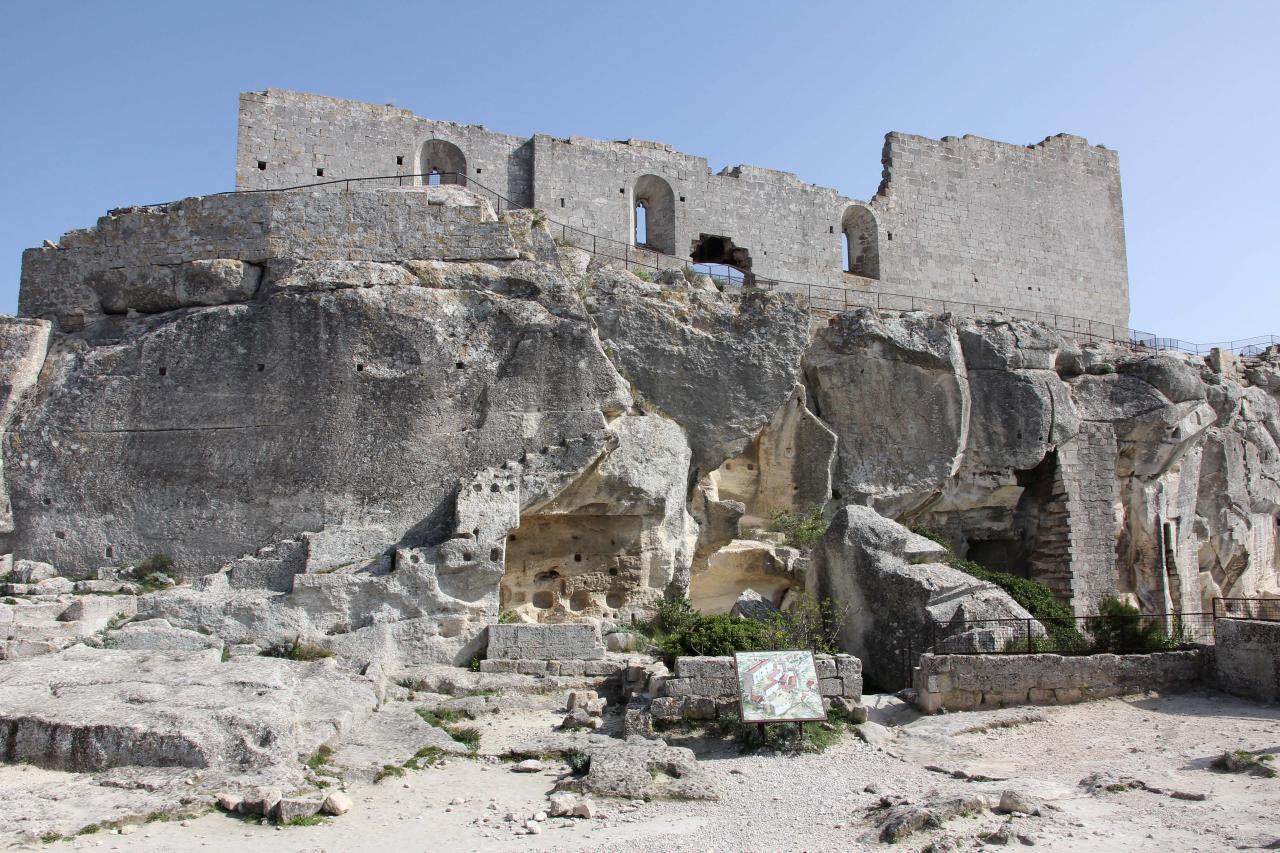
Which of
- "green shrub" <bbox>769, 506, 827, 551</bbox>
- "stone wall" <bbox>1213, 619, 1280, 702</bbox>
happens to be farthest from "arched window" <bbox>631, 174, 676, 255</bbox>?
"stone wall" <bbox>1213, 619, 1280, 702</bbox>

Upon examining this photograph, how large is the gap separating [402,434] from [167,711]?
564 cm

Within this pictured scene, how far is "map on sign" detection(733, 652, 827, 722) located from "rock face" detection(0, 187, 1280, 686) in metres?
3.25

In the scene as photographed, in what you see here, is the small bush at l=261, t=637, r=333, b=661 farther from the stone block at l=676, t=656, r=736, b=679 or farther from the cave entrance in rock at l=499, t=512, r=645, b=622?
the stone block at l=676, t=656, r=736, b=679

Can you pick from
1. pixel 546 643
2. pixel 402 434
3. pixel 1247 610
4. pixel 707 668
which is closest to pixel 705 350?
pixel 402 434

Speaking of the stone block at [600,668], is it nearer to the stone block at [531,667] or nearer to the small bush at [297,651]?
the stone block at [531,667]

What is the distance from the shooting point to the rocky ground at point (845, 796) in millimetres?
6477

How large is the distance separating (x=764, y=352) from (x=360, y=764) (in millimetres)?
9679

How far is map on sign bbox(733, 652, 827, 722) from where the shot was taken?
8.55 meters

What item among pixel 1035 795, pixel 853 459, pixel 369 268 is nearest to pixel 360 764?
pixel 1035 795

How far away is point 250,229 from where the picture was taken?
1428 centimetres

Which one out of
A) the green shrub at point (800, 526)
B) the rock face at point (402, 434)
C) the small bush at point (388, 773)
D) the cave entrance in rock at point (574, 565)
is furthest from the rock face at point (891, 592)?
the small bush at point (388, 773)

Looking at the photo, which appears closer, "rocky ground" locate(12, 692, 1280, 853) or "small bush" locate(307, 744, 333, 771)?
"rocky ground" locate(12, 692, 1280, 853)

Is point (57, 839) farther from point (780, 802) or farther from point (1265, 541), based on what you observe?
point (1265, 541)

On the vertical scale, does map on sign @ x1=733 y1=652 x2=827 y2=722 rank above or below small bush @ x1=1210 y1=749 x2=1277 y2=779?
above
